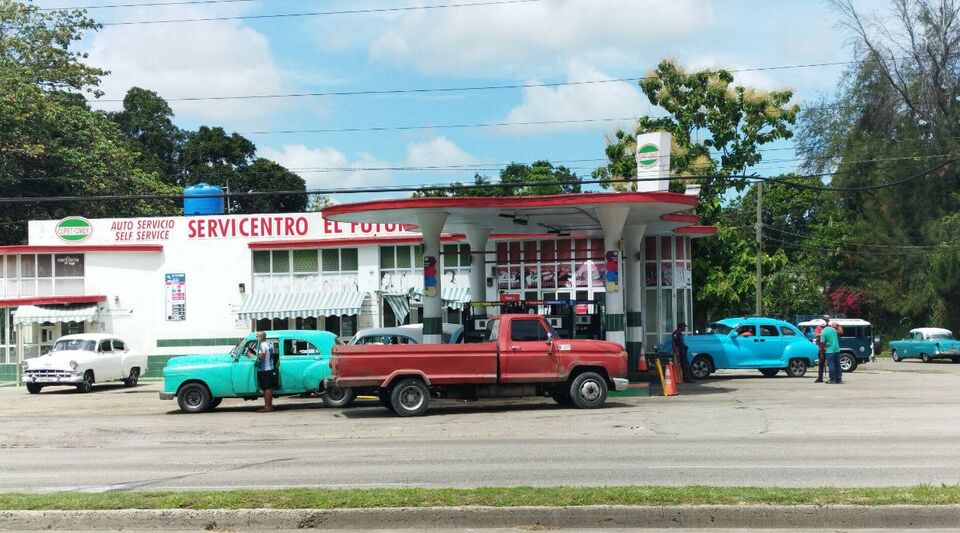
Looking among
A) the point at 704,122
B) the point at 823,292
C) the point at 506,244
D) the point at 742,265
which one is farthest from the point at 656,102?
the point at 823,292

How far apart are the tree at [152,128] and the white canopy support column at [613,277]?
2382 inches

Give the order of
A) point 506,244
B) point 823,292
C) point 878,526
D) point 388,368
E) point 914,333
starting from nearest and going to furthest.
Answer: point 878,526
point 388,368
point 506,244
point 914,333
point 823,292

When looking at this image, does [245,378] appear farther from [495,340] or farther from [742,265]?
[742,265]

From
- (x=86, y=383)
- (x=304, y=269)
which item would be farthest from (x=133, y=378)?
(x=304, y=269)

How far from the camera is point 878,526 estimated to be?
8.94 m

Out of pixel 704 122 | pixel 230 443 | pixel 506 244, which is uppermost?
pixel 704 122

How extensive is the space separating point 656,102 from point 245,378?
27.6 meters

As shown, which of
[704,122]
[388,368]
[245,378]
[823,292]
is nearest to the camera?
[388,368]

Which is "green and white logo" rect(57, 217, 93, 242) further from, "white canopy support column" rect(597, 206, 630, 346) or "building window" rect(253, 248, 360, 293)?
"white canopy support column" rect(597, 206, 630, 346)

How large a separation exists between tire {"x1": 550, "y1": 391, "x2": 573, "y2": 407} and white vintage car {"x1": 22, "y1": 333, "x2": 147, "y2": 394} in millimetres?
16338

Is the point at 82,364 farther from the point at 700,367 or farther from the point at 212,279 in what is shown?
the point at 700,367

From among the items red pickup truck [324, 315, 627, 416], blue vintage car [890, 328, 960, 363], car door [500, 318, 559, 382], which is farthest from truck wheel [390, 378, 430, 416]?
blue vintage car [890, 328, 960, 363]

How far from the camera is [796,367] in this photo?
3139 cm

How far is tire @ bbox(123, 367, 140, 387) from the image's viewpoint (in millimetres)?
34094
